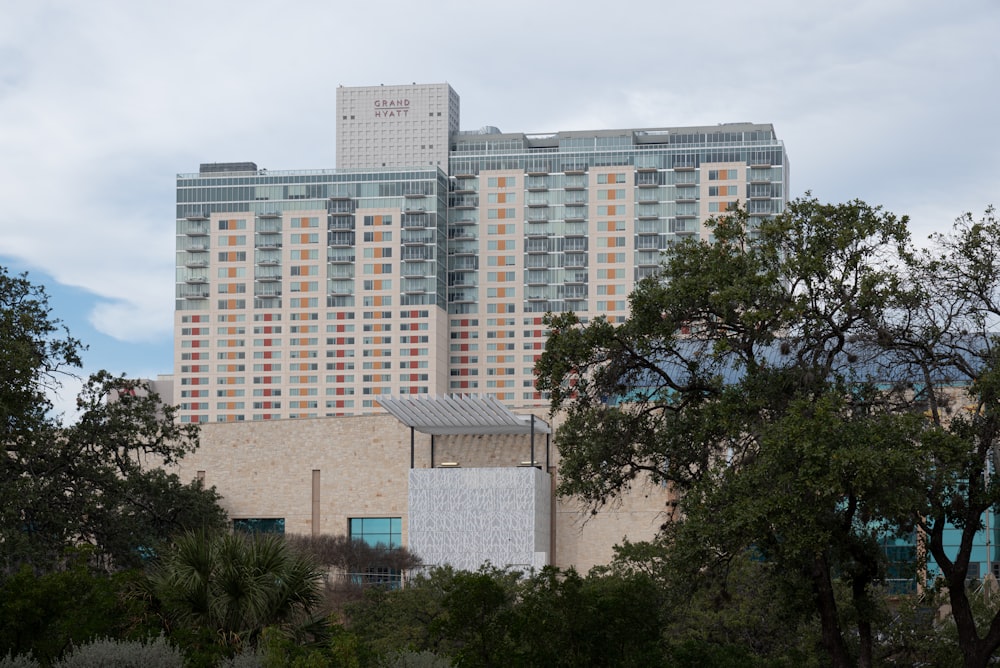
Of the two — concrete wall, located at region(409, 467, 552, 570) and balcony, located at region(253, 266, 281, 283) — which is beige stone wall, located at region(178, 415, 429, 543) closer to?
concrete wall, located at region(409, 467, 552, 570)

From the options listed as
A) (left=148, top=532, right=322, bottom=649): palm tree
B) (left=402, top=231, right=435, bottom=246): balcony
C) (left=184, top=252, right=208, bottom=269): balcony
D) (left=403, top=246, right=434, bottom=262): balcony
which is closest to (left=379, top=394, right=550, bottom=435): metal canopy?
(left=148, top=532, right=322, bottom=649): palm tree

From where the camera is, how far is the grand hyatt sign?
158250 mm

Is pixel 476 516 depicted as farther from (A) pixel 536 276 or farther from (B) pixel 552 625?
(A) pixel 536 276

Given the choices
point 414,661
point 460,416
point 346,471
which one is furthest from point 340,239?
point 414,661

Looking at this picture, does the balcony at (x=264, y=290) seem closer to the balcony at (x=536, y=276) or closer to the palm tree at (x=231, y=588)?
the balcony at (x=536, y=276)

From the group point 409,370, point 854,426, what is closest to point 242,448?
point 854,426

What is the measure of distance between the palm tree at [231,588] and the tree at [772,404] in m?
5.09

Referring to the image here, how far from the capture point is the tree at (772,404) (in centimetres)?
1805

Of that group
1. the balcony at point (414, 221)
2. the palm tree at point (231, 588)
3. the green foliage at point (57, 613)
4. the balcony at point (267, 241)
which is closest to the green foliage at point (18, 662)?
the green foliage at point (57, 613)

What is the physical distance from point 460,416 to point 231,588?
132 ft

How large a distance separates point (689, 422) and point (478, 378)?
125856 millimetres

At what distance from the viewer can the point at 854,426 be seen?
18141 mm

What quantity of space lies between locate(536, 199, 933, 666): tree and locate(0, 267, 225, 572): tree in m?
10.5

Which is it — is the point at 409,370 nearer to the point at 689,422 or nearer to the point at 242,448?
the point at 242,448
